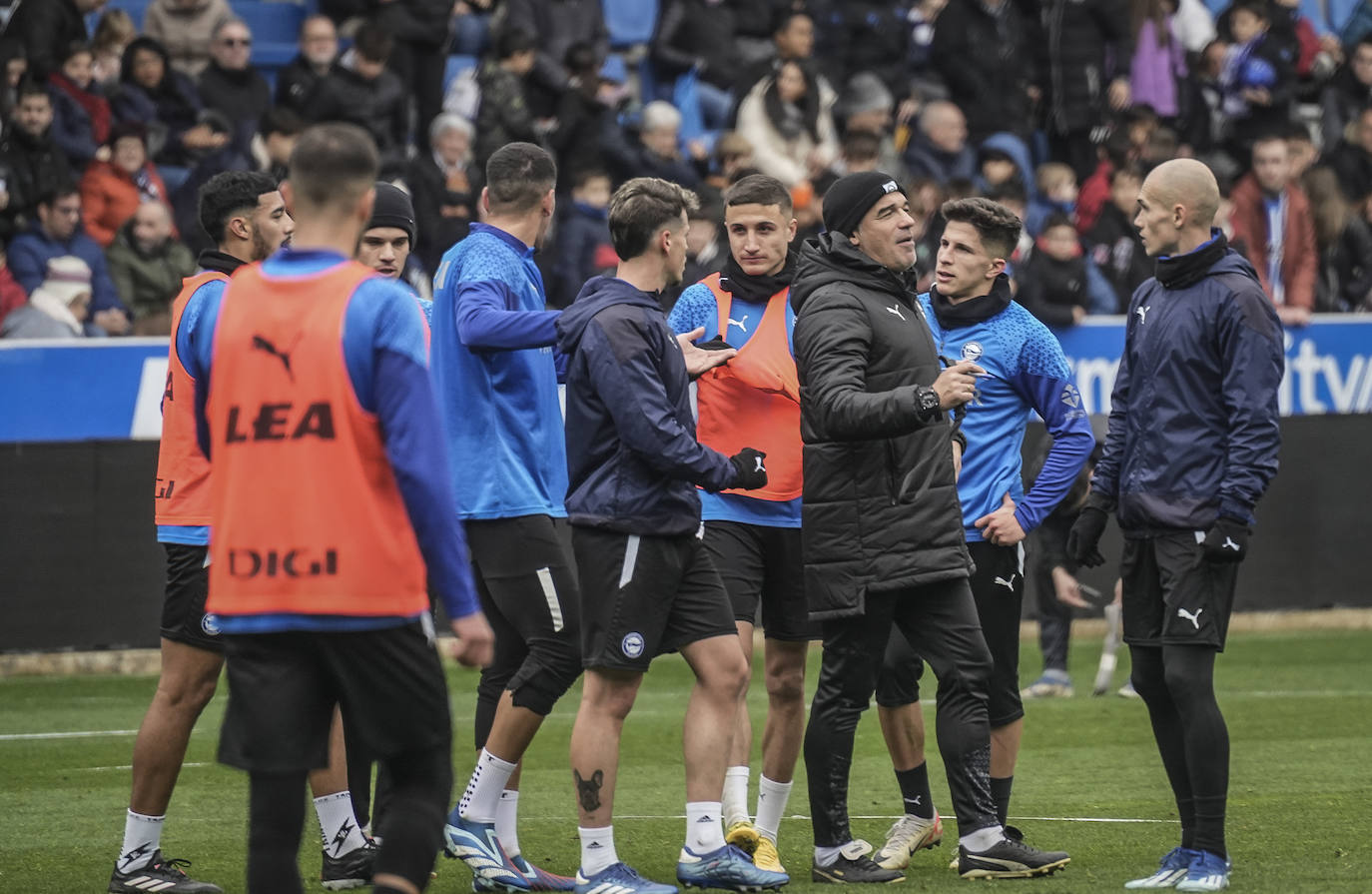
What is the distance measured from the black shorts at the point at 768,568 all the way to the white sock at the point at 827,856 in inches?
36.3

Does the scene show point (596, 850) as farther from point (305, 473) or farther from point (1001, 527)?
point (305, 473)

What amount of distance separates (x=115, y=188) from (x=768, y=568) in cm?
923

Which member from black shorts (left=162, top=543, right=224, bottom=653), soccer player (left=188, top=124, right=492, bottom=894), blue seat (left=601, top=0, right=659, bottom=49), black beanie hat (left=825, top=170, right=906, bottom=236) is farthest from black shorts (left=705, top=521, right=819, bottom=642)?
blue seat (left=601, top=0, right=659, bottom=49)

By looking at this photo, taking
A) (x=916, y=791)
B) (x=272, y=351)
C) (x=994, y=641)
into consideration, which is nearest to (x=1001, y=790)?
(x=916, y=791)

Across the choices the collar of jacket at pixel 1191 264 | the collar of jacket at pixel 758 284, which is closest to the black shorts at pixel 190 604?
the collar of jacket at pixel 758 284

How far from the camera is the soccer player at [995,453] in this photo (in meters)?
7.71

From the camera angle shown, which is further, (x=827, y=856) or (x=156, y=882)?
(x=827, y=856)

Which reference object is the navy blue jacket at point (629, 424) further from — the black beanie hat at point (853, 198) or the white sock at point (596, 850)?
the white sock at point (596, 850)

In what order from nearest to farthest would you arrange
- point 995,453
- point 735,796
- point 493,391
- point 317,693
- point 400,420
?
point 400,420, point 317,693, point 493,391, point 995,453, point 735,796

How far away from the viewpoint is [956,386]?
6562 millimetres

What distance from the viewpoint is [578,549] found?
691 cm

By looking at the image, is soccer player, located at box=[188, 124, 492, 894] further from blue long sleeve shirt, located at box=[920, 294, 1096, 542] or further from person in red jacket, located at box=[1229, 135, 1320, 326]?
person in red jacket, located at box=[1229, 135, 1320, 326]

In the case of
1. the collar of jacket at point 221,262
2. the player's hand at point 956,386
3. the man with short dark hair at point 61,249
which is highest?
the man with short dark hair at point 61,249

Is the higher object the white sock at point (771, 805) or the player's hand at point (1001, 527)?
the player's hand at point (1001, 527)
